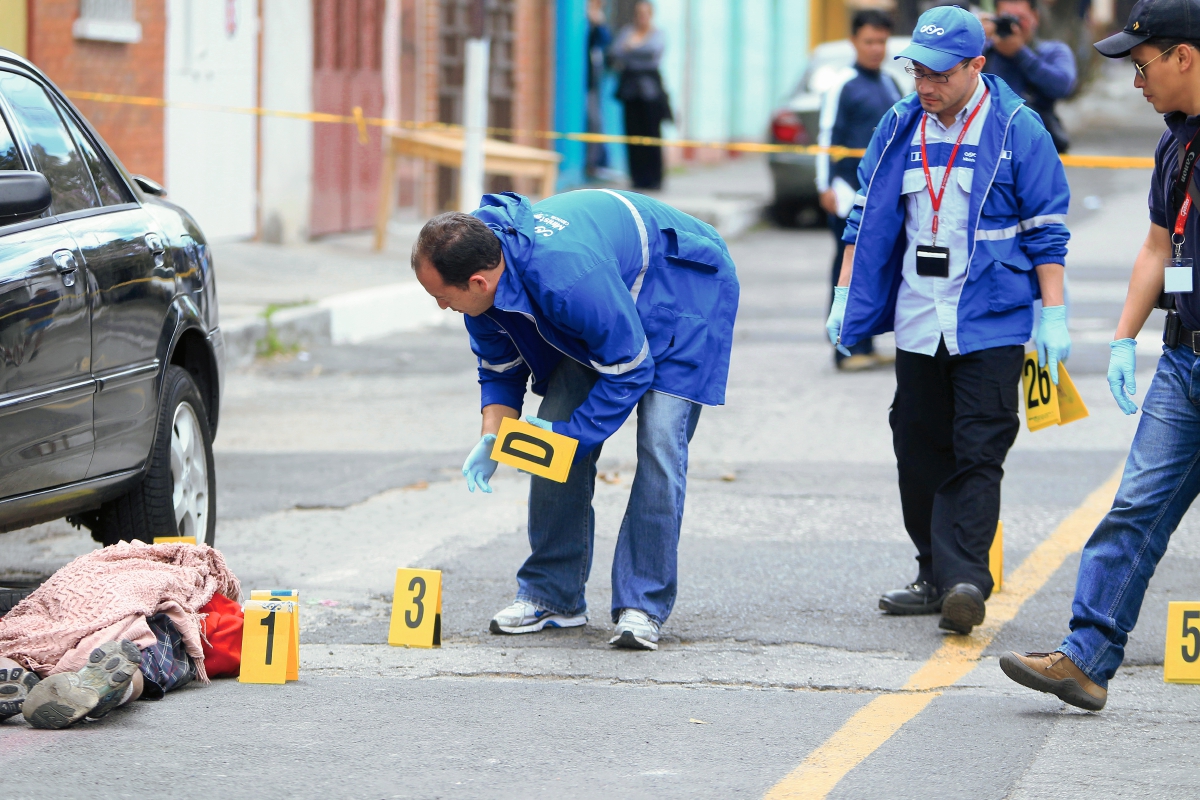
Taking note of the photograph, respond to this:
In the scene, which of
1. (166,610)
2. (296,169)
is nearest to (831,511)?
(166,610)

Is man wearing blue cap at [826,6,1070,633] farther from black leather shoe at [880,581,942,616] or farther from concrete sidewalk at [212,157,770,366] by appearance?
concrete sidewalk at [212,157,770,366]

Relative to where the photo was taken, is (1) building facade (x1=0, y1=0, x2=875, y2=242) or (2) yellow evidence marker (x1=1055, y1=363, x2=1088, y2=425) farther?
(1) building facade (x1=0, y1=0, x2=875, y2=242)

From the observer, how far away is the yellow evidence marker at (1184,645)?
4.63 m

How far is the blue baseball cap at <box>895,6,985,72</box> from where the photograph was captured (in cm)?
510

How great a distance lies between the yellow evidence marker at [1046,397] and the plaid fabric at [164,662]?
256 cm

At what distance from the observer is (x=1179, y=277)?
4270mm

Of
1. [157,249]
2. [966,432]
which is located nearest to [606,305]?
[966,432]

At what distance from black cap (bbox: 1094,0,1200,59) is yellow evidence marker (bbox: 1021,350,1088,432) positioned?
135cm

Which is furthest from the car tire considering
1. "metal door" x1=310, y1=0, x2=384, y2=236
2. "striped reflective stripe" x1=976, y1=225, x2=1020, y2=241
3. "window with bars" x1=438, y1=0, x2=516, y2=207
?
"window with bars" x1=438, y1=0, x2=516, y2=207

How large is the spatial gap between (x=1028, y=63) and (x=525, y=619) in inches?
177

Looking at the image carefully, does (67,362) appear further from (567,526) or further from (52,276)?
(567,526)

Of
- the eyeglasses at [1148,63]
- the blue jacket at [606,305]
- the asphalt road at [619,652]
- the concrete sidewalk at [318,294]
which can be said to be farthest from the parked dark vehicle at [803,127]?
the eyeglasses at [1148,63]

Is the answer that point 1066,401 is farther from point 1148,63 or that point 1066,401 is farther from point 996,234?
point 1148,63

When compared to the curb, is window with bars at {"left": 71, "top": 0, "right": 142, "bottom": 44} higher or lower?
higher
